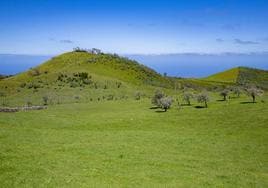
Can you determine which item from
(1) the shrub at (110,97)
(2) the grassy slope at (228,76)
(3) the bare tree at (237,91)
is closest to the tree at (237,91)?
(3) the bare tree at (237,91)

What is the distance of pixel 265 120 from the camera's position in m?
50.2

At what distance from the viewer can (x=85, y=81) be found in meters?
102

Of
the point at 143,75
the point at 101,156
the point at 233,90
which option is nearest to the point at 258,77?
the point at 143,75

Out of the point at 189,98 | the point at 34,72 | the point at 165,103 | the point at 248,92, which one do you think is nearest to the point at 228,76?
the point at 34,72

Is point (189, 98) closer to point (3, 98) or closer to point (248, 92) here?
point (248, 92)

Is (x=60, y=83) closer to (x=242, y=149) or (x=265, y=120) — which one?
(x=265, y=120)

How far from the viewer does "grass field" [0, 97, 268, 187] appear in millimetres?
23103

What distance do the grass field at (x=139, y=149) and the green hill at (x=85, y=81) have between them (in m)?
26.4

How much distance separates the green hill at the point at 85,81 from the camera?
85500mm

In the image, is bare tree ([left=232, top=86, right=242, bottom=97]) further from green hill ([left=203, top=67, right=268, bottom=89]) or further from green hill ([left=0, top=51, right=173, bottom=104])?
green hill ([left=203, top=67, right=268, bottom=89])

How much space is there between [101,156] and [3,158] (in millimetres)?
7393

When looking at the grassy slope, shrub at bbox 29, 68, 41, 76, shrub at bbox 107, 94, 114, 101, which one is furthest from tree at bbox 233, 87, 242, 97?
the grassy slope

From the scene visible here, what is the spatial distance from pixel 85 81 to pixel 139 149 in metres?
70.2

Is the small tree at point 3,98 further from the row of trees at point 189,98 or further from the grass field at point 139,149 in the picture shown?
the row of trees at point 189,98
